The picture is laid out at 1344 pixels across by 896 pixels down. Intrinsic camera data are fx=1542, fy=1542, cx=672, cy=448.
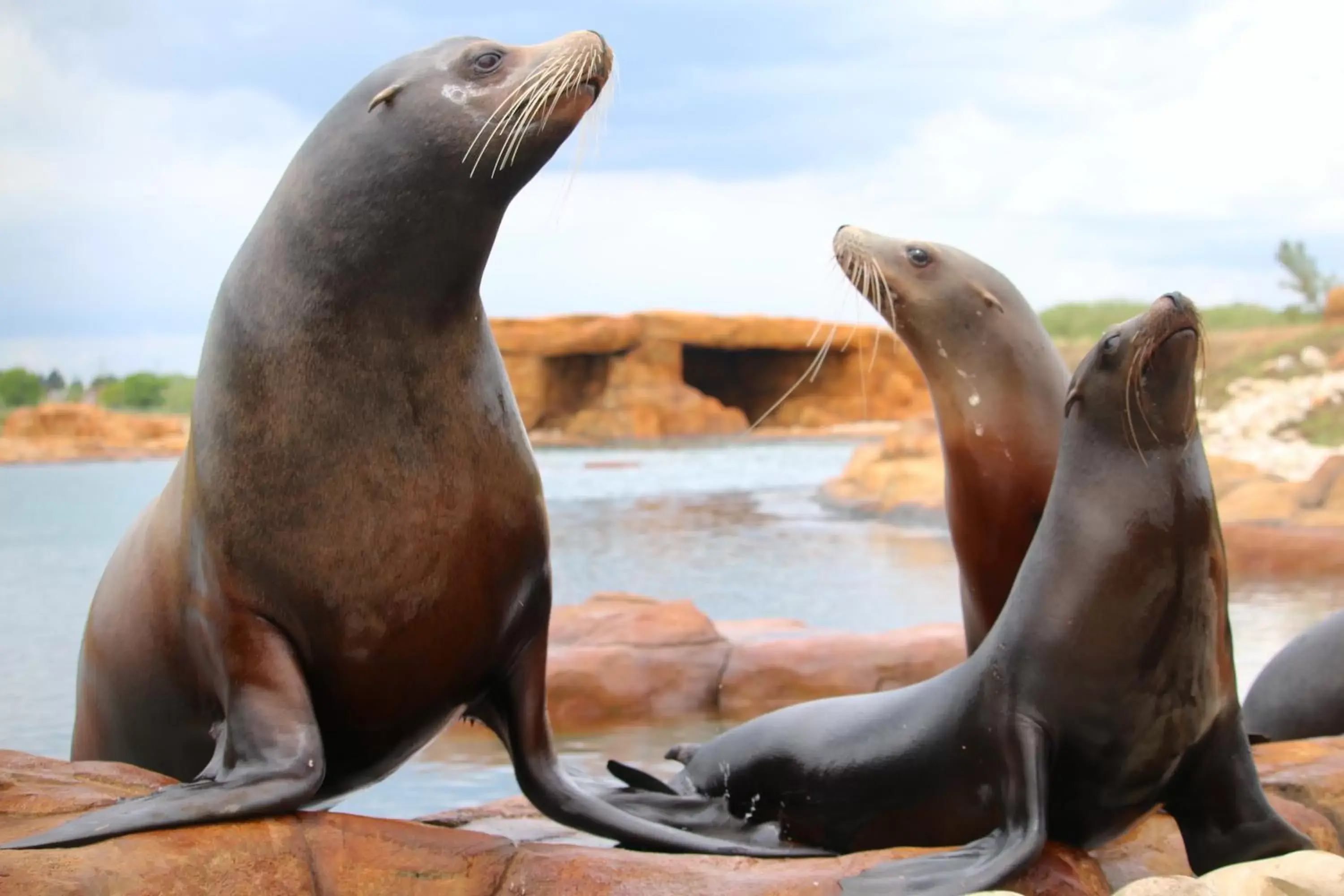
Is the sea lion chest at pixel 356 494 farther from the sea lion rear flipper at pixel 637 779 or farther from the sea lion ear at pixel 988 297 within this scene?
the sea lion ear at pixel 988 297

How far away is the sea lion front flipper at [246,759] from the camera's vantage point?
2682 mm

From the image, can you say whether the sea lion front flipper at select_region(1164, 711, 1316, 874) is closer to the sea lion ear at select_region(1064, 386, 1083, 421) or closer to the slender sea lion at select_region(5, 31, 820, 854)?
the sea lion ear at select_region(1064, 386, 1083, 421)

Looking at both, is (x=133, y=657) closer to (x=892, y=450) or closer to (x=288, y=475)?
(x=288, y=475)

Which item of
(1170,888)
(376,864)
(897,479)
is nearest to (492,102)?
(376,864)

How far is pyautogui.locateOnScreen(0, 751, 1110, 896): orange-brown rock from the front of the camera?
2.59 m

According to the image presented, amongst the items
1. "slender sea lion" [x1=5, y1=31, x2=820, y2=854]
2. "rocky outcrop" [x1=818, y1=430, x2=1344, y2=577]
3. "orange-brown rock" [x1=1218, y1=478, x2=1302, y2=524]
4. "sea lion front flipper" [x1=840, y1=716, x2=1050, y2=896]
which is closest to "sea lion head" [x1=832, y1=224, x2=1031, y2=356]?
"sea lion front flipper" [x1=840, y1=716, x2=1050, y2=896]

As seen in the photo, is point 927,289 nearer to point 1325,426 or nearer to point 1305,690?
point 1305,690

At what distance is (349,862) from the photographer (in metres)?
2.80

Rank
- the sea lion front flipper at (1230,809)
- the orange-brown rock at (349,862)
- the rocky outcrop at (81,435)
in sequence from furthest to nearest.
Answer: the rocky outcrop at (81,435), the sea lion front flipper at (1230,809), the orange-brown rock at (349,862)

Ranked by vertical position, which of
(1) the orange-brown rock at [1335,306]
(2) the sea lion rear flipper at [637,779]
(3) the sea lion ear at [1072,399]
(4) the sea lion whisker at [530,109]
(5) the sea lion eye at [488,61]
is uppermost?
(1) the orange-brown rock at [1335,306]

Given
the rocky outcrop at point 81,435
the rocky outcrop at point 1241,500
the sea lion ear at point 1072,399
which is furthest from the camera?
the rocky outcrop at point 81,435

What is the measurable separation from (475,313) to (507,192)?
284 mm

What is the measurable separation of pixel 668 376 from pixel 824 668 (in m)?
25.4

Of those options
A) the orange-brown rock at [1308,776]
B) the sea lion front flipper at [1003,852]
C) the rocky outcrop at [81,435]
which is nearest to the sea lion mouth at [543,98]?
the sea lion front flipper at [1003,852]
